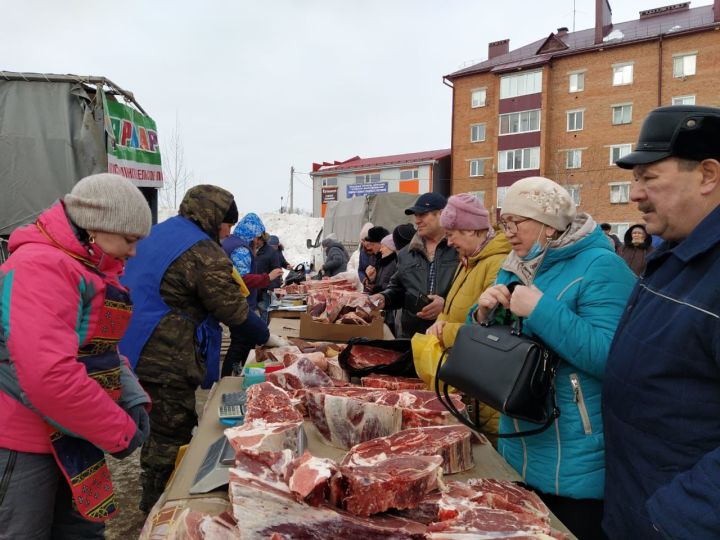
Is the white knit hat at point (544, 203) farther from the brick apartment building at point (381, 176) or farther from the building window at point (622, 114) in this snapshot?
the brick apartment building at point (381, 176)

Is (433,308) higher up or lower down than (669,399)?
lower down

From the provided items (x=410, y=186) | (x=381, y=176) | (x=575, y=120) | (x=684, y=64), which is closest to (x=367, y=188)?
(x=381, y=176)

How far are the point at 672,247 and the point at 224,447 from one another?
1.75 m

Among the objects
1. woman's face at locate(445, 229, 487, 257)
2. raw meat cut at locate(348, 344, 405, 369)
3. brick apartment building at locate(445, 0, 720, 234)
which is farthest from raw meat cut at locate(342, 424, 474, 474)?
brick apartment building at locate(445, 0, 720, 234)

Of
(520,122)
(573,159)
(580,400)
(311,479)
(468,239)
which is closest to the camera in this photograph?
(311,479)

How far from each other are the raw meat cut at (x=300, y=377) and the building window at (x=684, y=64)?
32.3 meters

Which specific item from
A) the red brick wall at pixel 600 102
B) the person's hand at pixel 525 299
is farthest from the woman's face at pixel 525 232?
the red brick wall at pixel 600 102

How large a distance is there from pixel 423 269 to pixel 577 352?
2.64 metres

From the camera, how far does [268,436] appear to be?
1803 mm

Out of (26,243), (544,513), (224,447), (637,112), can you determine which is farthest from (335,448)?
(637,112)

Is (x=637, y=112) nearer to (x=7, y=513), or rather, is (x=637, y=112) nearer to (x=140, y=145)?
(x=140, y=145)

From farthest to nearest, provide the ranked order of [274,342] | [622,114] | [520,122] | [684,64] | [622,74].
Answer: [520,122] < [622,114] < [622,74] < [684,64] < [274,342]

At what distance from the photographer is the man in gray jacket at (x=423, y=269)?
14.1ft

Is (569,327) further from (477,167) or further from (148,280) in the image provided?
(477,167)
